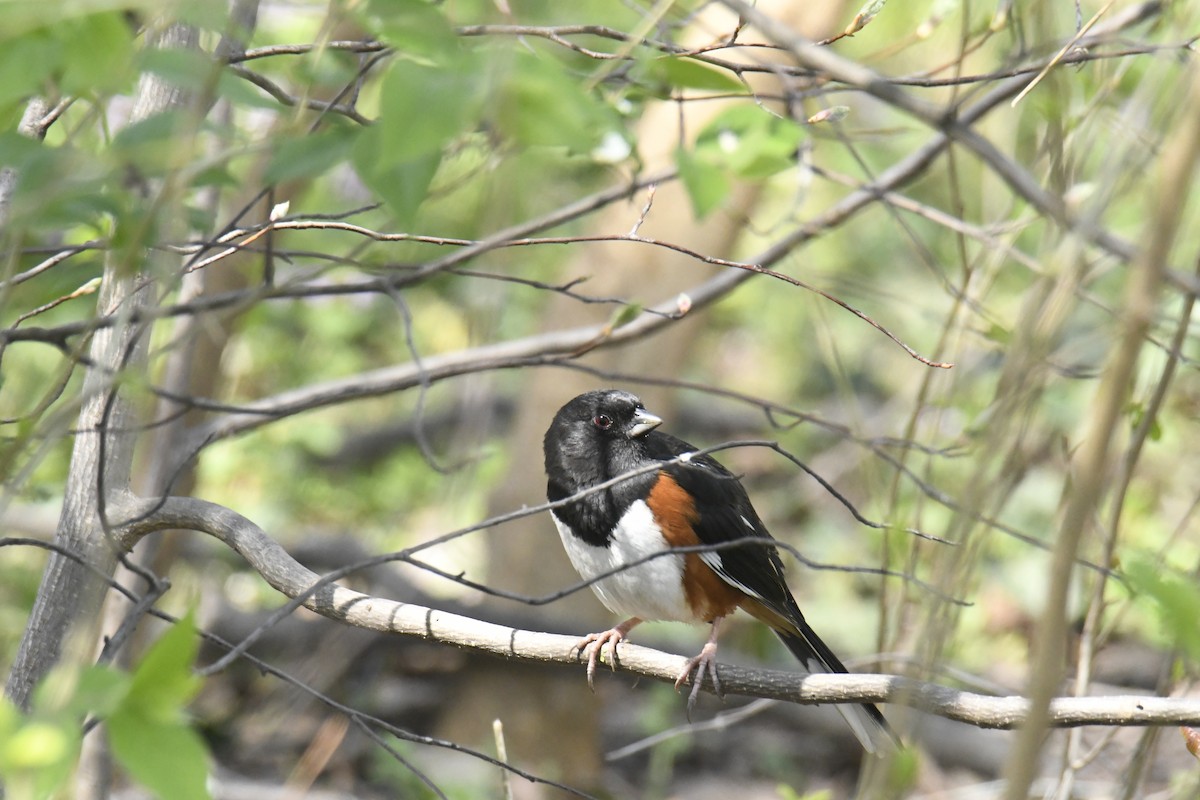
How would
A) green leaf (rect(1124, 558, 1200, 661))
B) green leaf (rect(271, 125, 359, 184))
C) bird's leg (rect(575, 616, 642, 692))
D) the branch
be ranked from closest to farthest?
1. green leaf (rect(1124, 558, 1200, 661))
2. green leaf (rect(271, 125, 359, 184))
3. the branch
4. bird's leg (rect(575, 616, 642, 692))

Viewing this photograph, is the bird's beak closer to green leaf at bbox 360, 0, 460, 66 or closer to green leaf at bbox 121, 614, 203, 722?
green leaf at bbox 360, 0, 460, 66

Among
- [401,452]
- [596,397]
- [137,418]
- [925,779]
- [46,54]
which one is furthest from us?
[401,452]

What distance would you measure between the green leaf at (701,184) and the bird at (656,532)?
1014mm

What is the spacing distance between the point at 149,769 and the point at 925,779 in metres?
4.09

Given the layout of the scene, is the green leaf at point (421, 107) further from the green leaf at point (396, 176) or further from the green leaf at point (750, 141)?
the green leaf at point (750, 141)

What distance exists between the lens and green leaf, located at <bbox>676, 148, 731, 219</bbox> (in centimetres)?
156

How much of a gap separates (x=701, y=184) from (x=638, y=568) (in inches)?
48.2

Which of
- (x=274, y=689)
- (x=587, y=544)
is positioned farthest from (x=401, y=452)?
(x=587, y=544)

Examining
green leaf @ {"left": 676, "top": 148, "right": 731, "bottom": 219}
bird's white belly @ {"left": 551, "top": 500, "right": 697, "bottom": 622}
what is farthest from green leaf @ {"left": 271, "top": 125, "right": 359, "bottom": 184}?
bird's white belly @ {"left": 551, "top": 500, "right": 697, "bottom": 622}

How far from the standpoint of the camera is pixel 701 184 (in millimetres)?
1584

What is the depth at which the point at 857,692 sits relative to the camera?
5.33 ft

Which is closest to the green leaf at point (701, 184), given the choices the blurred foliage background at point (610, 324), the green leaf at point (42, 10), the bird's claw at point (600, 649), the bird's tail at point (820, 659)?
the blurred foliage background at point (610, 324)

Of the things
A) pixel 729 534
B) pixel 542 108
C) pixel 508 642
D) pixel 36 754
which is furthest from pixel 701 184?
pixel 729 534

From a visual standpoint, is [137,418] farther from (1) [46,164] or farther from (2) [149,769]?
(2) [149,769]
